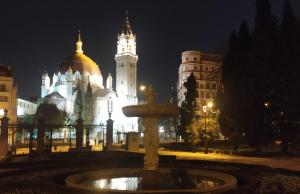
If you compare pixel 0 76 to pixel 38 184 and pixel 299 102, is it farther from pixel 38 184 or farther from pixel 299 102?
pixel 38 184

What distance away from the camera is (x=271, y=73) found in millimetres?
31594

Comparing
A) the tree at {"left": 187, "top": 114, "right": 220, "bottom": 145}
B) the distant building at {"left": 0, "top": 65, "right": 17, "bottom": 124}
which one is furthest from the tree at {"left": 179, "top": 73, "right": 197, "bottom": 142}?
the distant building at {"left": 0, "top": 65, "right": 17, "bottom": 124}

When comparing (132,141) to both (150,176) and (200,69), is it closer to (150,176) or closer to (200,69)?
(150,176)

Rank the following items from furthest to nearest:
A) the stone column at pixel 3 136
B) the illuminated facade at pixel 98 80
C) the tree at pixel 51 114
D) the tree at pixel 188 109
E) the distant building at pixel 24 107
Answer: the illuminated facade at pixel 98 80 → the distant building at pixel 24 107 → the tree at pixel 51 114 → the tree at pixel 188 109 → the stone column at pixel 3 136

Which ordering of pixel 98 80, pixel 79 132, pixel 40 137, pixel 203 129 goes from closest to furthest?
Result: pixel 40 137 < pixel 79 132 < pixel 203 129 < pixel 98 80

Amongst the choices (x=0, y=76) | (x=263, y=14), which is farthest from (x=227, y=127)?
(x=0, y=76)

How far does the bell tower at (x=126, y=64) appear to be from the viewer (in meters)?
104

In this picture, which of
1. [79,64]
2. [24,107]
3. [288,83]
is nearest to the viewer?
[288,83]

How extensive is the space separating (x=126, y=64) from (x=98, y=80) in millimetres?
9107

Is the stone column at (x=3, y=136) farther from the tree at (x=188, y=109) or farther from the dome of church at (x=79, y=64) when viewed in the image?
the dome of church at (x=79, y=64)

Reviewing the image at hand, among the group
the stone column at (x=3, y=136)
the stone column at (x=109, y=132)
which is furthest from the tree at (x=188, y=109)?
the stone column at (x=3, y=136)

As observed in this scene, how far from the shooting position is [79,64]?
103812 mm

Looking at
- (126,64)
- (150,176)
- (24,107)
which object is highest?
(126,64)

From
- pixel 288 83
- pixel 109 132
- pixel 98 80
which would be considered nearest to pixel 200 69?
pixel 98 80
